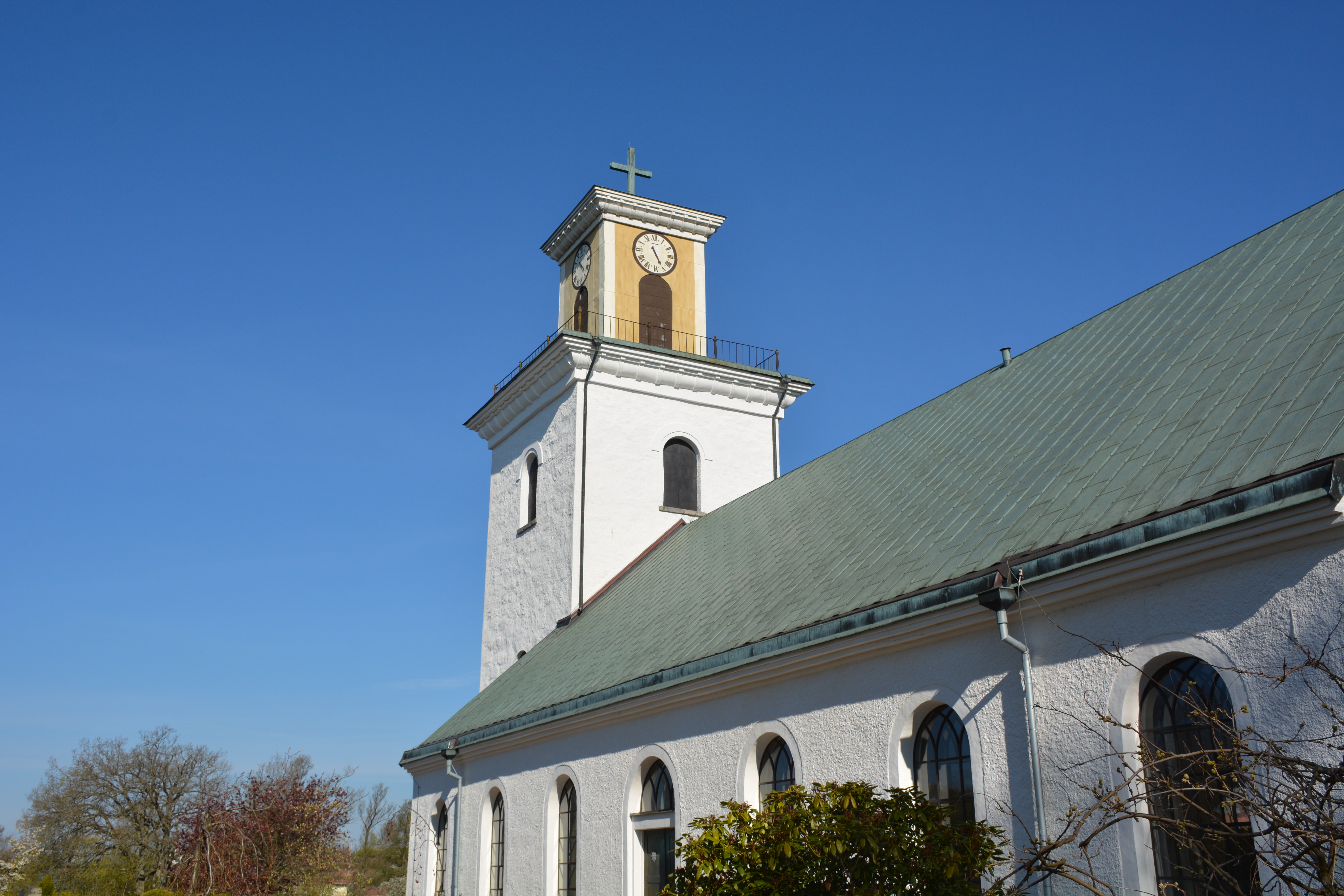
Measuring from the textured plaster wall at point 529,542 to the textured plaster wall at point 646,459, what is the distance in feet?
1.54

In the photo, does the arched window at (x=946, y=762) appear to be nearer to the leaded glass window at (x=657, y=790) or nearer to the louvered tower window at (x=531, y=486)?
the leaded glass window at (x=657, y=790)

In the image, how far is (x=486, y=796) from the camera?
1881 centimetres

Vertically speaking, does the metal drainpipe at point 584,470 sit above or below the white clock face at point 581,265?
below

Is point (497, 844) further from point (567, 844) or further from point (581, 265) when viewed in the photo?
point (581, 265)

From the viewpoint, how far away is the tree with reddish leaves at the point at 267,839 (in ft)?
82.1

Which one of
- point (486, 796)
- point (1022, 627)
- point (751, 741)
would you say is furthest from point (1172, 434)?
point (486, 796)

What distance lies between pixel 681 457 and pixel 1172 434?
14649 mm

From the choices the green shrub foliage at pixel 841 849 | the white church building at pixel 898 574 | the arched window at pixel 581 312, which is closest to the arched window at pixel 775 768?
the white church building at pixel 898 574

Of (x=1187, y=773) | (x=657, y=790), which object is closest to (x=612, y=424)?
(x=657, y=790)

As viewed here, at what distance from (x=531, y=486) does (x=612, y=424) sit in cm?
268

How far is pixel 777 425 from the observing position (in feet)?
82.0

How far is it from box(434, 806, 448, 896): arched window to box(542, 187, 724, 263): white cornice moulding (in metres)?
12.3

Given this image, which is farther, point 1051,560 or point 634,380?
point 634,380

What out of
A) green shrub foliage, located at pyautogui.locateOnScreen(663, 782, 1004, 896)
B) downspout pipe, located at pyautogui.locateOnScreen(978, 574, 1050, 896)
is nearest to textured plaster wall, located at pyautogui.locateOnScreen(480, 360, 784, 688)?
green shrub foliage, located at pyautogui.locateOnScreen(663, 782, 1004, 896)
